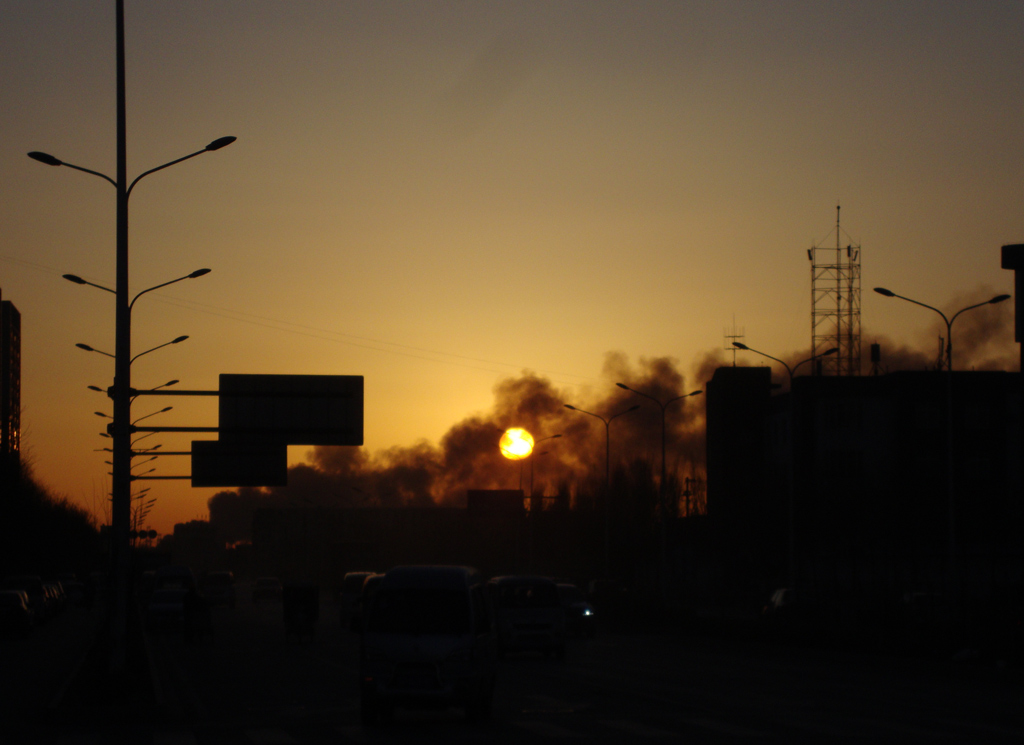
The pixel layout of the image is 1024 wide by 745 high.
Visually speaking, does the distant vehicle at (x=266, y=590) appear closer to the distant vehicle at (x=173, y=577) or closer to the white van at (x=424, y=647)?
the distant vehicle at (x=173, y=577)

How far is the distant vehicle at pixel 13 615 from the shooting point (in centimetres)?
4366

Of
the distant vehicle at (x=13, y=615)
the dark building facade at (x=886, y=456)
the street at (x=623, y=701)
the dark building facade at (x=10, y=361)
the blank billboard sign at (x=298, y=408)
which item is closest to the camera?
the street at (x=623, y=701)

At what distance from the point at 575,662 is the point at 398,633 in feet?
47.3

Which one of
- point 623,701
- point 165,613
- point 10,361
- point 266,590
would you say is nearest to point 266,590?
point 266,590

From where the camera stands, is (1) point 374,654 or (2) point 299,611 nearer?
(1) point 374,654

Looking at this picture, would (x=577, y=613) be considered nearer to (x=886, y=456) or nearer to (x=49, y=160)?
(x=49, y=160)

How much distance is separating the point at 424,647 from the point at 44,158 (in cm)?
1501

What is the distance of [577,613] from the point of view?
43.7 metres

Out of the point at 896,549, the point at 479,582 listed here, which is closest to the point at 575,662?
the point at 479,582

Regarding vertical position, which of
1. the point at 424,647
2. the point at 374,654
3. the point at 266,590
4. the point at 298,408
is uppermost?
the point at 298,408

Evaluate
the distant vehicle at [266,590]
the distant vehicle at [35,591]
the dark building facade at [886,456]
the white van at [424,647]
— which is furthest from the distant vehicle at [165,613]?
the dark building facade at [886,456]

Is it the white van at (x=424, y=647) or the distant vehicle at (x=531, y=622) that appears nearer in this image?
the white van at (x=424, y=647)

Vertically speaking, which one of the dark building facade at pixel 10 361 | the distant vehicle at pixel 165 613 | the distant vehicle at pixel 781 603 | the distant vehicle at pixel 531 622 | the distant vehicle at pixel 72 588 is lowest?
the distant vehicle at pixel 72 588

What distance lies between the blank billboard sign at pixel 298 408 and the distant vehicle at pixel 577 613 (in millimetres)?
A: 8893
